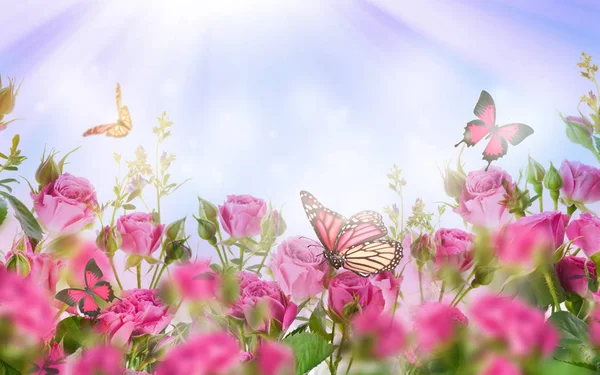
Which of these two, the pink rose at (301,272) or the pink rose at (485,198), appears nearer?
the pink rose at (301,272)

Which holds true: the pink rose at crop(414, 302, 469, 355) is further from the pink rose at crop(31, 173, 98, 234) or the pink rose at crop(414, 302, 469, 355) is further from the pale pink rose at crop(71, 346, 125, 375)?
the pink rose at crop(31, 173, 98, 234)

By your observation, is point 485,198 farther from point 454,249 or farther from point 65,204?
point 65,204

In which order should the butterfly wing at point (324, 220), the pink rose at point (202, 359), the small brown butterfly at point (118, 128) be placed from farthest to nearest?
the small brown butterfly at point (118, 128) → the butterfly wing at point (324, 220) → the pink rose at point (202, 359)

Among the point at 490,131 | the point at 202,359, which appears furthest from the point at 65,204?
the point at 490,131

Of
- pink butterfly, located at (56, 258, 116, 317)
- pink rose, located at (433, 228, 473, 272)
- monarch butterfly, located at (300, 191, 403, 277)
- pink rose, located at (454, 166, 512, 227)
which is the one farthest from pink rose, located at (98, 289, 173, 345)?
pink rose, located at (454, 166, 512, 227)

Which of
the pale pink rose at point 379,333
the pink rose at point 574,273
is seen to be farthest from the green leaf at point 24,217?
the pink rose at point 574,273

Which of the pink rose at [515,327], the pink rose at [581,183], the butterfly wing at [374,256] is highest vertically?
the pink rose at [581,183]

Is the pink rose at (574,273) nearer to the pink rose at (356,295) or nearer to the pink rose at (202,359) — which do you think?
the pink rose at (356,295)
